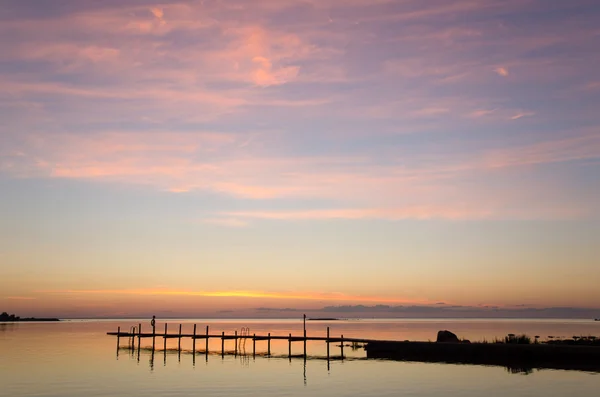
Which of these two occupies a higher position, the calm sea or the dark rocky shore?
the dark rocky shore

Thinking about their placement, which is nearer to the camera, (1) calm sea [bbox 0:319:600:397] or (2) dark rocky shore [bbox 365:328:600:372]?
(1) calm sea [bbox 0:319:600:397]

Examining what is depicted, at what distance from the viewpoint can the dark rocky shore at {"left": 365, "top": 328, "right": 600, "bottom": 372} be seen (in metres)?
52.8

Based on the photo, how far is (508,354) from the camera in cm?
5681

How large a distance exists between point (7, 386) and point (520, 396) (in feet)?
126

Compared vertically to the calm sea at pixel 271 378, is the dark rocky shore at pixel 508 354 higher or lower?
higher

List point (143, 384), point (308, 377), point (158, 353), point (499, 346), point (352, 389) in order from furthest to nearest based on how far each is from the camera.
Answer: point (158, 353), point (499, 346), point (308, 377), point (143, 384), point (352, 389)

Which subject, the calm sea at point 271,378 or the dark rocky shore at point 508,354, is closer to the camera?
the calm sea at point 271,378

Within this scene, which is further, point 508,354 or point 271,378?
point 508,354

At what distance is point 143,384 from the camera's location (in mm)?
48688

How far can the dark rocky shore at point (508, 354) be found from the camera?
52.8m

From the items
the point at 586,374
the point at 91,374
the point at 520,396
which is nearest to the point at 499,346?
the point at 586,374

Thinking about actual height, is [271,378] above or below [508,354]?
below

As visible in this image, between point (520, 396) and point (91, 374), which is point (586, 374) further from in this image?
point (91, 374)

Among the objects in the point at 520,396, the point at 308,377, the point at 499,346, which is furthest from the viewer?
the point at 499,346
